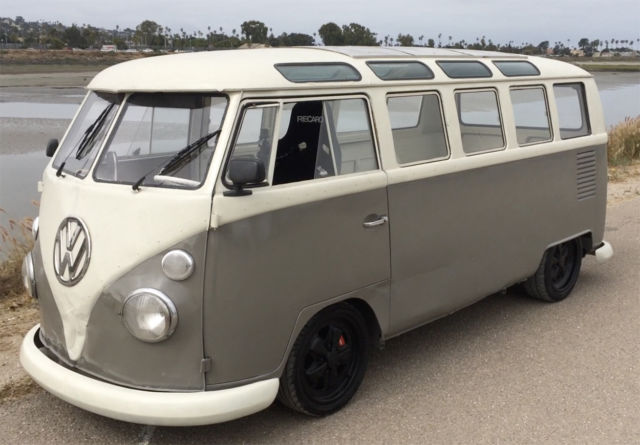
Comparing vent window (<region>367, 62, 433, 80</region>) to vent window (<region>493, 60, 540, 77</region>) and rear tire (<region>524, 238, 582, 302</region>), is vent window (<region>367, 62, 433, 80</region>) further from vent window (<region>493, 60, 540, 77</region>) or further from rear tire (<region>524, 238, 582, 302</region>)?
rear tire (<region>524, 238, 582, 302</region>)

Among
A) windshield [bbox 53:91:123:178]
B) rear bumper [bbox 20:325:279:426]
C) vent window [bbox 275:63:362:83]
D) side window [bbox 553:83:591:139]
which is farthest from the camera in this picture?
side window [bbox 553:83:591:139]

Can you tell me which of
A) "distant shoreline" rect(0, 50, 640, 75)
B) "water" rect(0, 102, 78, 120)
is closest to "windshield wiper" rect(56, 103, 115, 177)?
"water" rect(0, 102, 78, 120)

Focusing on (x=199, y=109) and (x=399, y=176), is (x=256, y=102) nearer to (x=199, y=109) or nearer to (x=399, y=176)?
(x=199, y=109)

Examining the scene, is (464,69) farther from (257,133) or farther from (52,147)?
(52,147)

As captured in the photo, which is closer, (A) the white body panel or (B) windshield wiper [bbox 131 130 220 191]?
(A) the white body panel

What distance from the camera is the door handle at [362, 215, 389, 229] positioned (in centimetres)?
436

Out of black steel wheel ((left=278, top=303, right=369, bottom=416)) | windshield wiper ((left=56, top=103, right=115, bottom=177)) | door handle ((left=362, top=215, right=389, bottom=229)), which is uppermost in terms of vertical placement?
windshield wiper ((left=56, top=103, right=115, bottom=177))

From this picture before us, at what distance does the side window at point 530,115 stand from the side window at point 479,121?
0.72 ft

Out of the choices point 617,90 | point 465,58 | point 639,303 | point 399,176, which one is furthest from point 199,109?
point 617,90

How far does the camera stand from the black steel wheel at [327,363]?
4129 mm

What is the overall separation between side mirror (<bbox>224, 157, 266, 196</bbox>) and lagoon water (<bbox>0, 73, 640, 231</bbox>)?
742 cm

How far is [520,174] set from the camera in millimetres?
5586

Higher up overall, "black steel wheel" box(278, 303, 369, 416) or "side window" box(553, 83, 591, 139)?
"side window" box(553, 83, 591, 139)

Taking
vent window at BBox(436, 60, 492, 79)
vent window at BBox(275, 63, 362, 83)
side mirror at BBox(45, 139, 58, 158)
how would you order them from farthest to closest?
vent window at BBox(436, 60, 492, 79), side mirror at BBox(45, 139, 58, 158), vent window at BBox(275, 63, 362, 83)
